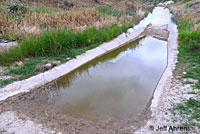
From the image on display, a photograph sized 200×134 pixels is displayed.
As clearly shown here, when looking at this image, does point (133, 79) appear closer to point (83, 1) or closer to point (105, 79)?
point (105, 79)

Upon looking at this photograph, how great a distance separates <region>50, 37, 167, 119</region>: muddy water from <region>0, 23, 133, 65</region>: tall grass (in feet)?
4.98

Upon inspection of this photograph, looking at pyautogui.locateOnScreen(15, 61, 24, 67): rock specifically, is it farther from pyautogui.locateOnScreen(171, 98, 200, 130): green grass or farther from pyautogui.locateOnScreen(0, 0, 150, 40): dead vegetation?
pyautogui.locateOnScreen(171, 98, 200, 130): green grass

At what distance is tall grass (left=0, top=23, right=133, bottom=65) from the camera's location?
23.8 feet

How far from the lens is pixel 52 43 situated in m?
8.18

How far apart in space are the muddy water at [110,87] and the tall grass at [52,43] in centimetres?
152

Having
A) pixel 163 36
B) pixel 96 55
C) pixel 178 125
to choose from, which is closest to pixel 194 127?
pixel 178 125

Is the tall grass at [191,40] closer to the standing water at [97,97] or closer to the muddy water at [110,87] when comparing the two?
the muddy water at [110,87]

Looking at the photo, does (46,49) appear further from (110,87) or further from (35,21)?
(110,87)

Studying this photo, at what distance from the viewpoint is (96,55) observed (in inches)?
366

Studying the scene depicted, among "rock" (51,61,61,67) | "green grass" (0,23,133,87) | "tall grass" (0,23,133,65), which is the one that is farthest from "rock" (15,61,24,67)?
"rock" (51,61,61,67)

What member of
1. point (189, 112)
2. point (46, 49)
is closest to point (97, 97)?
point (189, 112)

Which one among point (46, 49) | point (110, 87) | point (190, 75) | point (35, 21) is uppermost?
point (35, 21)

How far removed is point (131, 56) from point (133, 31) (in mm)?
5130

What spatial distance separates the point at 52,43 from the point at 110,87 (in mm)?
3681
